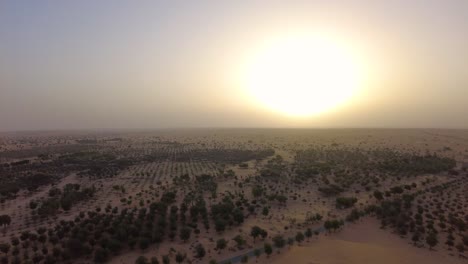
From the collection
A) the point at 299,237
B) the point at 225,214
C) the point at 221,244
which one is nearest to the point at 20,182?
the point at 225,214

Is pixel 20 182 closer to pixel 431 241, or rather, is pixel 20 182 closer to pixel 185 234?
pixel 185 234

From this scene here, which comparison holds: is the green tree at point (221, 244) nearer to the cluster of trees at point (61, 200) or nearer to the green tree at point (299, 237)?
the green tree at point (299, 237)

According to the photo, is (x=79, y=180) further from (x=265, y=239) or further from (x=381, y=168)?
(x=381, y=168)

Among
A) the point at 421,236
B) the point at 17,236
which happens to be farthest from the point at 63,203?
the point at 421,236

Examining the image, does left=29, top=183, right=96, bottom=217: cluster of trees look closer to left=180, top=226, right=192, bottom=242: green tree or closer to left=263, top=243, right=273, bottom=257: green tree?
left=180, top=226, right=192, bottom=242: green tree

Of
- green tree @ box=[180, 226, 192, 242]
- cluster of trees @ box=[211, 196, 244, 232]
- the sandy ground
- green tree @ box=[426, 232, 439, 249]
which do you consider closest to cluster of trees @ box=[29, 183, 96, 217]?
green tree @ box=[180, 226, 192, 242]

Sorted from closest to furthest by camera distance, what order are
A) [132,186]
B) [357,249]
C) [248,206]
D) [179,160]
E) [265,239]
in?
[357,249] → [265,239] → [248,206] → [132,186] → [179,160]

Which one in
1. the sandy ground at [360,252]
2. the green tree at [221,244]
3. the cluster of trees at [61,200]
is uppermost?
the cluster of trees at [61,200]

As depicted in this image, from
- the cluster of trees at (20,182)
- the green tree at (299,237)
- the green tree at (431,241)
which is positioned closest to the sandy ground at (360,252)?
the green tree at (431,241)
